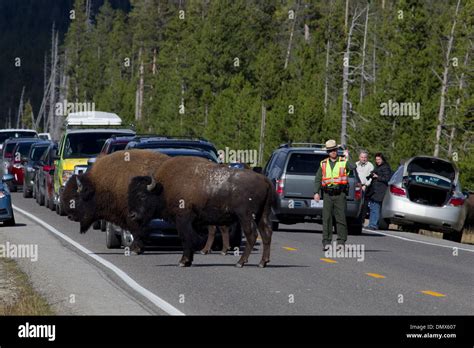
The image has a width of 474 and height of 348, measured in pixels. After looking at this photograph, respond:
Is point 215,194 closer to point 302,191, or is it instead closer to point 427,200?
point 302,191

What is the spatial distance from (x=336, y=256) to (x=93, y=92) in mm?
134583

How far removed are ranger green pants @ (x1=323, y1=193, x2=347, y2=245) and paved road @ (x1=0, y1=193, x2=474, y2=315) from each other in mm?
378

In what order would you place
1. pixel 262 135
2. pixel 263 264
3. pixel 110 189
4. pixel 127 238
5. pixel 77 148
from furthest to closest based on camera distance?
pixel 262 135 < pixel 77 148 < pixel 127 238 < pixel 110 189 < pixel 263 264

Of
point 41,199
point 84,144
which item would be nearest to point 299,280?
point 84,144

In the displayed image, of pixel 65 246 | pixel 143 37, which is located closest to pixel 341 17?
pixel 143 37

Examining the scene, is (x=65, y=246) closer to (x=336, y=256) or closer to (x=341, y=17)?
(x=336, y=256)

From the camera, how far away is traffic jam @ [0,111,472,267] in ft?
58.4

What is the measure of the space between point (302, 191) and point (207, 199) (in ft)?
29.2

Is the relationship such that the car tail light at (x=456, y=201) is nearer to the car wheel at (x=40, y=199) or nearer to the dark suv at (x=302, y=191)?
the dark suv at (x=302, y=191)

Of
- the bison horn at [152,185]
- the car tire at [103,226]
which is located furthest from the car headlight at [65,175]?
the bison horn at [152,185]

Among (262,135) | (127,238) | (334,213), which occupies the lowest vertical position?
(262,135)

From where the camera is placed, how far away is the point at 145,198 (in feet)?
59.7

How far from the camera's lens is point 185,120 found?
97562 millimetres

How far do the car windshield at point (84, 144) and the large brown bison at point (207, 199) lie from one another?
40.5ft
